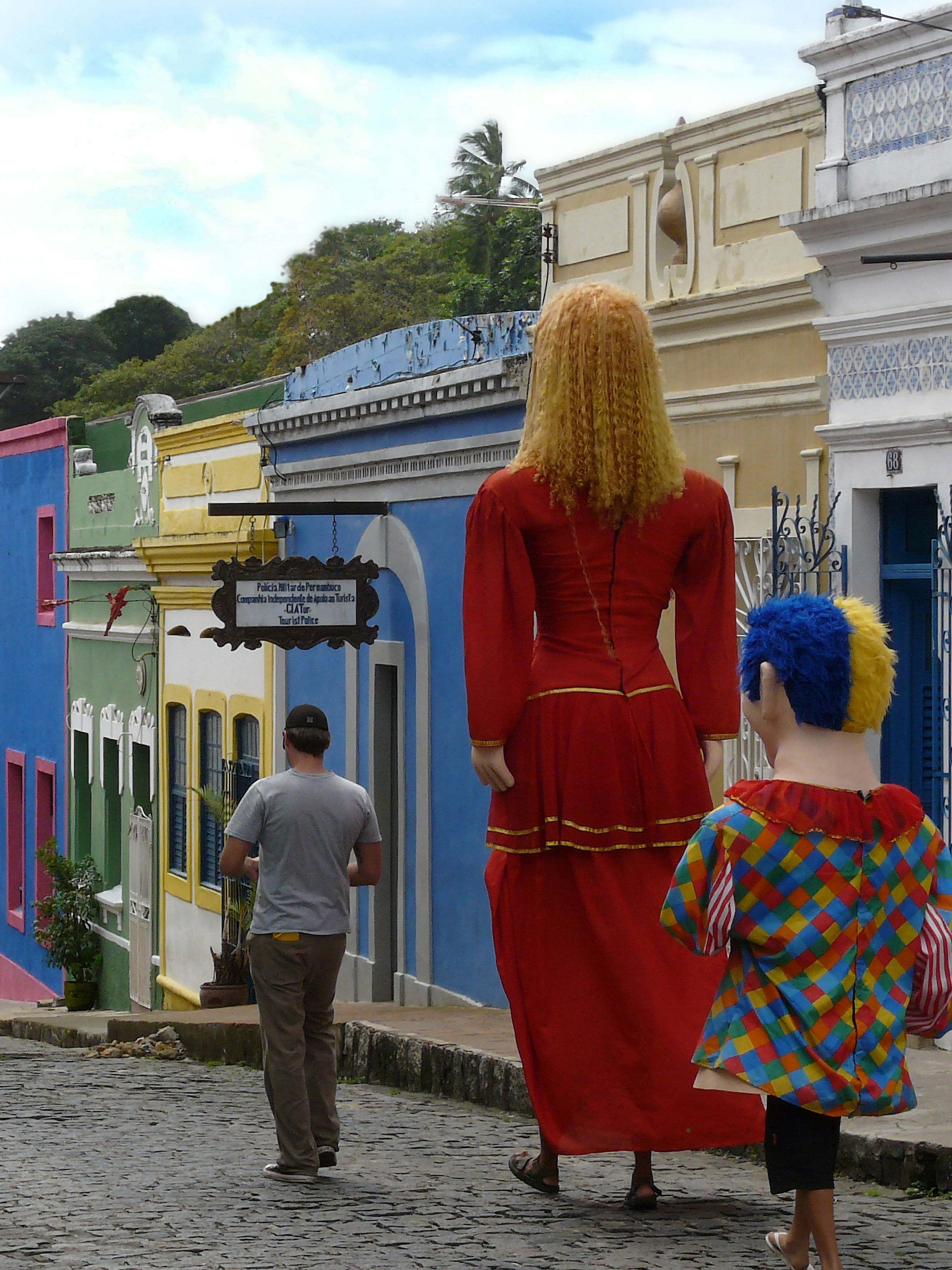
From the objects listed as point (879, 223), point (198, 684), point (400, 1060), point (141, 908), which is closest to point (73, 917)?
point (141, 908)

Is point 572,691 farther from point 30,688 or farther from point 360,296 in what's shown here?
point 360,296

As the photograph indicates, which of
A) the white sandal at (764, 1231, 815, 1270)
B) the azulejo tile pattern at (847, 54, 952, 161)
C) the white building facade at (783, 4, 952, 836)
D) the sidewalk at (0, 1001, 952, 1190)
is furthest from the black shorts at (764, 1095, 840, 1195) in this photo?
the azulejo tile pattern at (847, 54, 952, 161)

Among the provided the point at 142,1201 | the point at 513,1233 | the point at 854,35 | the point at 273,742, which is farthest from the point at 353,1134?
the point at 273,742

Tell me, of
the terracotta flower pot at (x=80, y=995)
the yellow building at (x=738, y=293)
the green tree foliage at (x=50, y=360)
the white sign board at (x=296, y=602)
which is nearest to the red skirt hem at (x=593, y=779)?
the yellow building at (x=738, y=293)

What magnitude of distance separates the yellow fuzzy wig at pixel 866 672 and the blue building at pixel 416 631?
7009 mm

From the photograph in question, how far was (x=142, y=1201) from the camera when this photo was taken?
5.48 meters

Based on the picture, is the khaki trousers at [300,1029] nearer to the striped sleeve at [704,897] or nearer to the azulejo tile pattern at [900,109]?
the striped sleeve at [704,897]

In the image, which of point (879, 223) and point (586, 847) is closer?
point (586, 847)

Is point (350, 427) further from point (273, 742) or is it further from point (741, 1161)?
point (741, 1161)

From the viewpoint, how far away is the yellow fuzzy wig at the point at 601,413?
5082 millimetres

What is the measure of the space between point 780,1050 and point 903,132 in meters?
5.52

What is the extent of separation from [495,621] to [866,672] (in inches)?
44.5

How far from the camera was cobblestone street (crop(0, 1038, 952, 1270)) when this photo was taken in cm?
462

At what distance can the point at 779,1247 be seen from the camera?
4207 millimetres
